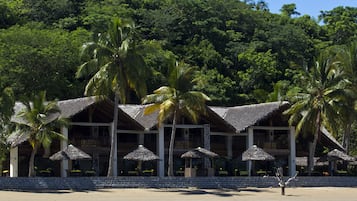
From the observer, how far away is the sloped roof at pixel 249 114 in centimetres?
4981

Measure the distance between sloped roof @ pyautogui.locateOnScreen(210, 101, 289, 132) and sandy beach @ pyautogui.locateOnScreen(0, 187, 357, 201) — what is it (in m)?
8.33

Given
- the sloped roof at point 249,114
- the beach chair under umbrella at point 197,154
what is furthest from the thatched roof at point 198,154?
the sloped roof at point 249,114

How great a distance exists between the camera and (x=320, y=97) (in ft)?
157

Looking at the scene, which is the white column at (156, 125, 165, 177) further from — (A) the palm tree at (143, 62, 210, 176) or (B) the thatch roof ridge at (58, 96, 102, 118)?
(B) the thatch roof ridge at (58, 96, 102, 118)

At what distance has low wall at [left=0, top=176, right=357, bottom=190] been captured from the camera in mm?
37812

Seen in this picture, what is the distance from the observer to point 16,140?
44.4 metres

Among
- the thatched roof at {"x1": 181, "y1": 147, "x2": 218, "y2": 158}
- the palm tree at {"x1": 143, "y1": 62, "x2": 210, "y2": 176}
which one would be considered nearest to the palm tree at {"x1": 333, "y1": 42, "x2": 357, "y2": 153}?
the thatched roof at {"x1": 181, "y1": 147, "x2": 218, "y2": 158}

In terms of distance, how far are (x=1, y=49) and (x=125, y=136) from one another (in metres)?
19.6

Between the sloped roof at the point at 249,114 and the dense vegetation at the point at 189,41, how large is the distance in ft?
23.4

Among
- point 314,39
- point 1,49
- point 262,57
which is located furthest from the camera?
point 314,39

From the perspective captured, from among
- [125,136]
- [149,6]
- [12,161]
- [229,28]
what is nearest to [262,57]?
[229,28]

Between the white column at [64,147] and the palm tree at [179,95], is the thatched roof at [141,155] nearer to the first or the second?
the palm tree at [179,95]

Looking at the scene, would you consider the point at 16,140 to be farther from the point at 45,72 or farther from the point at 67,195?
the point at 45,72

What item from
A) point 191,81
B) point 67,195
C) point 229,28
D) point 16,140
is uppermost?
point 229,28
